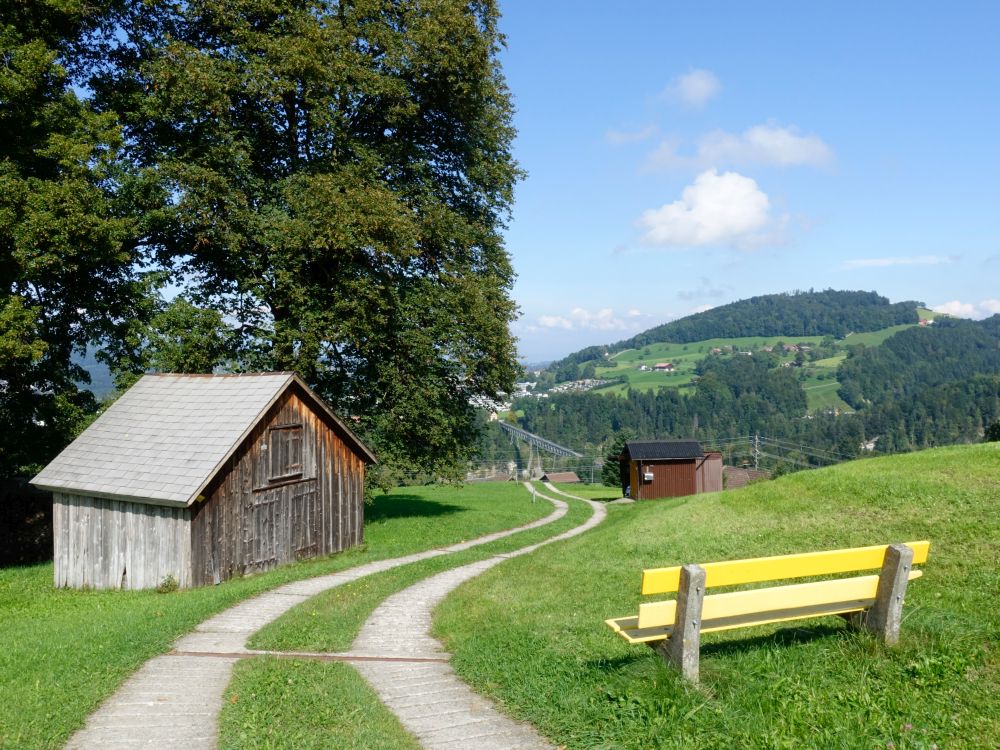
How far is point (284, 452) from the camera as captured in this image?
22094mm

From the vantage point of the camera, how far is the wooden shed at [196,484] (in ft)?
63.9

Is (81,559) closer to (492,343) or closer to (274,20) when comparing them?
(492,343)

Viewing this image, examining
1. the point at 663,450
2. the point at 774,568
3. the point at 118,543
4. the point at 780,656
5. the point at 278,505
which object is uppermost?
the point at 774,568

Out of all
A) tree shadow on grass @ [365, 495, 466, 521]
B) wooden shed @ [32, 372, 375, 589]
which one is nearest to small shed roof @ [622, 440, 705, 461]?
tree shadow on grass @ [365, 495, 466, 521]

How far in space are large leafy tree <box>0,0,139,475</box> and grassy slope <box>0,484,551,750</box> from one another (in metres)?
5.28

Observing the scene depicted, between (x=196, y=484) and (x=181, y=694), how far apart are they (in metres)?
10.6

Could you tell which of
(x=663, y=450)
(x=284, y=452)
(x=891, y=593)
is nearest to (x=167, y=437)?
(x=284, y=452)

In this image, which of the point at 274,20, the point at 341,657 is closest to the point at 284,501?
the point at 341,657

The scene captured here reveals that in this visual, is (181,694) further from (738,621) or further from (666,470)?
(666,470)

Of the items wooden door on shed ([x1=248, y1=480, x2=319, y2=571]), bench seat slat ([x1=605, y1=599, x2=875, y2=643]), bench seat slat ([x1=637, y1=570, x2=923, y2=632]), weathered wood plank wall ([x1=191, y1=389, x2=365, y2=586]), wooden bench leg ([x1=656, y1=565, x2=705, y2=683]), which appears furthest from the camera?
wooden door on shed ([x1=248, y1=480, x2=319, y2=571])

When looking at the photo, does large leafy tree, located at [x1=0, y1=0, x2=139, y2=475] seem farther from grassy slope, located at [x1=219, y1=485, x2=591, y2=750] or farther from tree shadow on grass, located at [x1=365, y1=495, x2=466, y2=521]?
grassy slope, located at [x1=219, y1=485, x2=591, y2=750]

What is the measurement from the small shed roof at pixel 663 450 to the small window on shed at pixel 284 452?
1419 inches

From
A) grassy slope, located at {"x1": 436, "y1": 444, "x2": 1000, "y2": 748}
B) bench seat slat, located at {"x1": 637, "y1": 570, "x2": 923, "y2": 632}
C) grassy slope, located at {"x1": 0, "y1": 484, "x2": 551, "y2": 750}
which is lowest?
grassy slope, located at {"x1": 0, "y1": 484, "x2": 551, "y2": 750}

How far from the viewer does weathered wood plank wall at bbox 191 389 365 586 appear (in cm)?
1988
